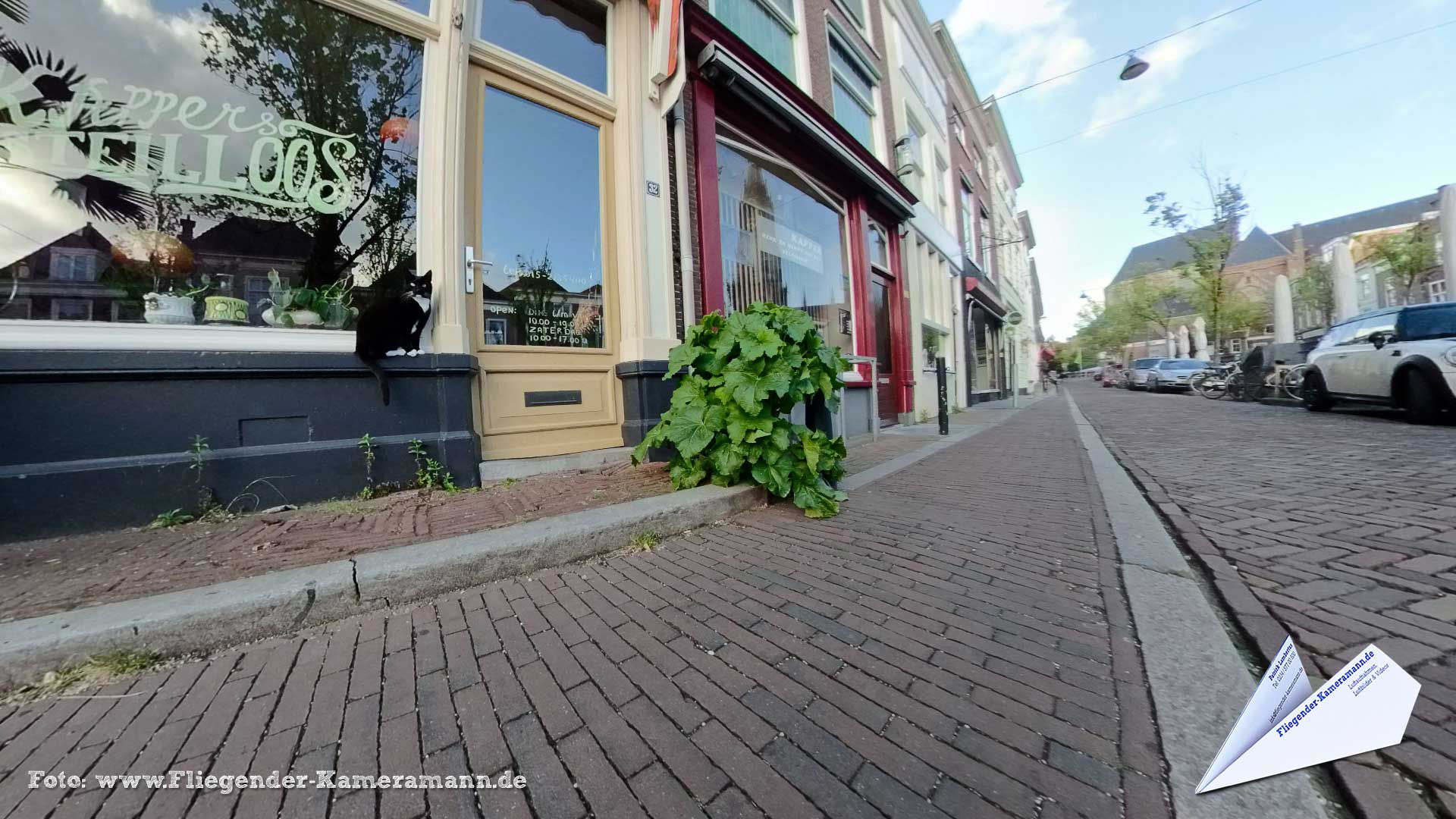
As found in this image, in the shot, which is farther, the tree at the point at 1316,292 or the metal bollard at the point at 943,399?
the tree at the point at 1316,292

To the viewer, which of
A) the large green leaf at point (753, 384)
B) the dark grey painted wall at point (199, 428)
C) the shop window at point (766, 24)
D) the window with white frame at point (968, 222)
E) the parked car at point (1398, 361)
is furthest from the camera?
the window with white frame at point (968, 222)

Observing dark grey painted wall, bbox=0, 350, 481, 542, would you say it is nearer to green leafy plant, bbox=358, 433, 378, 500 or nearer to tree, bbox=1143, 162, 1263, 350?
green leafy plant, bbox=358, 433, 378, 500

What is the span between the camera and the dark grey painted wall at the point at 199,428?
2711 millimetres

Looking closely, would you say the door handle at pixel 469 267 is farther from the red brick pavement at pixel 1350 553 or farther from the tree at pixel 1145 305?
the tree at pixel 1145 305

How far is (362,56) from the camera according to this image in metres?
3.90

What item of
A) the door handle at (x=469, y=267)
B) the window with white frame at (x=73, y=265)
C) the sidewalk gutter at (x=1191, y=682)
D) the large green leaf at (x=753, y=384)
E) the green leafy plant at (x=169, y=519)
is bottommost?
the sidewalk gutter at (x=1191, y=682)

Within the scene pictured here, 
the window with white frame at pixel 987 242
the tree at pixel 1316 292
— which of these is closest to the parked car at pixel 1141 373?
the tree at pixel 1316 292

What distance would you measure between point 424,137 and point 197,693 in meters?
3.91

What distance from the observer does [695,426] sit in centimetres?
349

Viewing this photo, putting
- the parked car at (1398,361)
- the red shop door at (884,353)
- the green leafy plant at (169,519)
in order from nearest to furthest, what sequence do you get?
the green leafy plant at (169,519) → the parked car at (1398,361) → the red shop door at (884,353)

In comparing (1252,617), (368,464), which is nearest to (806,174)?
(368,464)

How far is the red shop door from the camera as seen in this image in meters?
9.49

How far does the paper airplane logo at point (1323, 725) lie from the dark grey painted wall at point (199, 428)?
4141 mm

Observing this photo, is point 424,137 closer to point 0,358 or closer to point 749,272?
point 0,358
